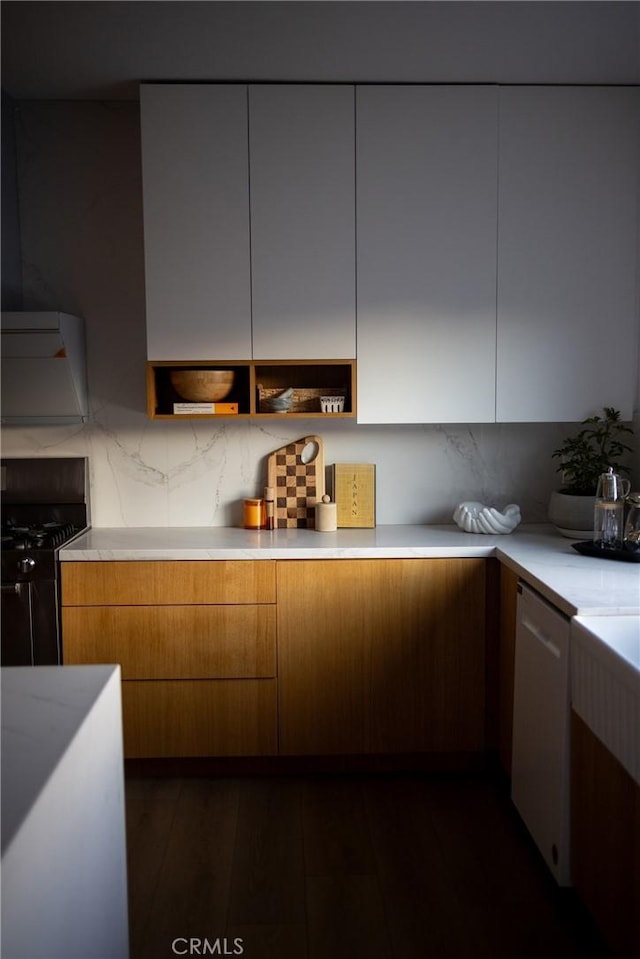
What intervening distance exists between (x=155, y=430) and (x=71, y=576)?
2.48ft

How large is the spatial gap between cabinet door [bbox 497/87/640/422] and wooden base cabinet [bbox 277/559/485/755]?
29.1 inches

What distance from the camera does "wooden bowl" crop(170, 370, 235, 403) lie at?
10.8ft

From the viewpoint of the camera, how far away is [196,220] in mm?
3160

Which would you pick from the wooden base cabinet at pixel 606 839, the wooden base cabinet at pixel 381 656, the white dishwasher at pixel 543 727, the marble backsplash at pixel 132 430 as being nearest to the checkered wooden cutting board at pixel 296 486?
the marble backsplash at pixel 132 430

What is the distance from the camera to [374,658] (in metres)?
3.11

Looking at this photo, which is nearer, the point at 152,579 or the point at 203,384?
the point at 152,579

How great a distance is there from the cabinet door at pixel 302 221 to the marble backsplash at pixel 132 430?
477mm

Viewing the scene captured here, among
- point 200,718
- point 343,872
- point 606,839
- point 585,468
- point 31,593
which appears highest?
point 585,468

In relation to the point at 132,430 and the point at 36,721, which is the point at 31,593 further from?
the point at 36,721

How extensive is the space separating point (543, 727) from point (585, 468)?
3.95ft

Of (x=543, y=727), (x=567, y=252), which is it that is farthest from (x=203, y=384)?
(x=543, y=727)

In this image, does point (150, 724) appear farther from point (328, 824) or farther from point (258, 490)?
point (258, 490)

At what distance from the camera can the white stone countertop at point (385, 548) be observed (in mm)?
2580

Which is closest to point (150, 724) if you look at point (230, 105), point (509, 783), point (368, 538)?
point (368, 538)
